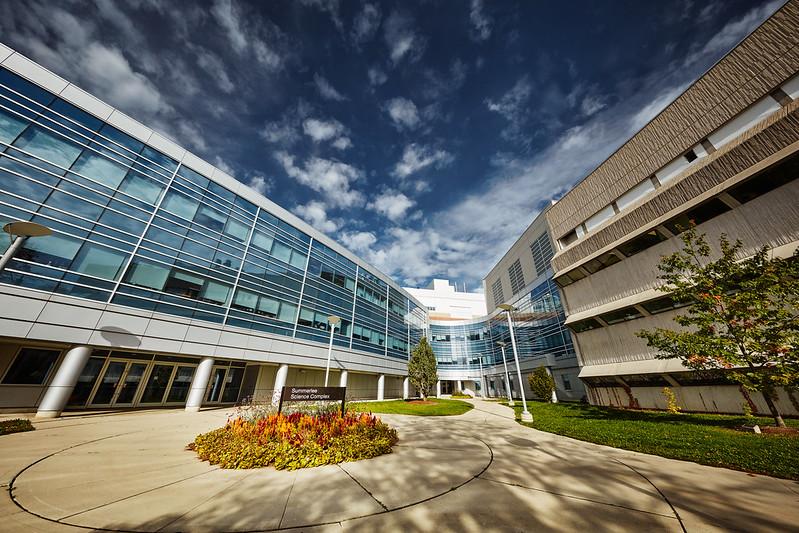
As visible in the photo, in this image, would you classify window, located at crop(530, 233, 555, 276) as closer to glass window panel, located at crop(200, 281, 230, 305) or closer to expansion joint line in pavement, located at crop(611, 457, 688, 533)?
expansion joint line in pavement, located at crop(611, 457, 688, 533)

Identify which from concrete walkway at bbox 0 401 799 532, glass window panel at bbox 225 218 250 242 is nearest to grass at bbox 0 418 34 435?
concrete walkway at bbox 0 401 799 532

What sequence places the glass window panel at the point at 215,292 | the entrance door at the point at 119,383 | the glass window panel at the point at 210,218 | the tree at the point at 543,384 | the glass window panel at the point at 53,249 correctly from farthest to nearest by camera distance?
the tree at the point at 543,384
the glass window panel at the point at 210,218
the glass window panel at the point at 215,292
the entrance door at the point at 119,383
the glass window panel at the point at 53,249

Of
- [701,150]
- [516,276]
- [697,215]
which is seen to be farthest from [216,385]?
[516,276]

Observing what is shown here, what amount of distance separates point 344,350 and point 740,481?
84.0 feet

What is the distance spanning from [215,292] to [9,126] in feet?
38.7

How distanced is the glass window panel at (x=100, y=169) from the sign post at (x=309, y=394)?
16458mm

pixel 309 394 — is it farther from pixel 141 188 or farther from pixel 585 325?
pixel 585 325

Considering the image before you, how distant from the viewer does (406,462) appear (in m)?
6.16

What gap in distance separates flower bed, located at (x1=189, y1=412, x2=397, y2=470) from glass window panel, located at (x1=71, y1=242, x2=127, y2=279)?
41.6 ft

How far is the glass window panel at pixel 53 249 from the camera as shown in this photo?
12289 mm

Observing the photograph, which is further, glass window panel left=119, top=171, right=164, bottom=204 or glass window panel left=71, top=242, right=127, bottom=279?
glass window panel left=119, top=171, right=164, bottom=204

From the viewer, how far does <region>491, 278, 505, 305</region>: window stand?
4262cm

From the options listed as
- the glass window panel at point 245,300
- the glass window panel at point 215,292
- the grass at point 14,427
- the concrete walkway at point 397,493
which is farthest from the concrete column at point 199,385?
the concrete walkway at point 397,493

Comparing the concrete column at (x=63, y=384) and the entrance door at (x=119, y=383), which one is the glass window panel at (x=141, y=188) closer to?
the concrete column at (x=63, y=384)
